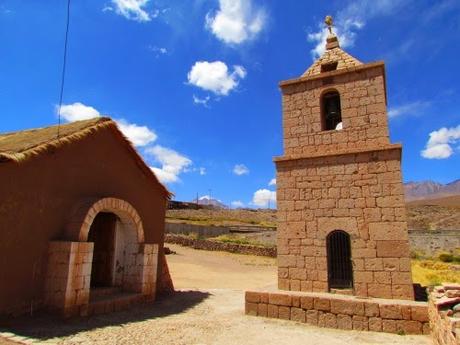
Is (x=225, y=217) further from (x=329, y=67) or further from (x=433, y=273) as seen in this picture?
(x=329, y=67)

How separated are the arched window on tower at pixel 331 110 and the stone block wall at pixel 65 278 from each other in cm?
726

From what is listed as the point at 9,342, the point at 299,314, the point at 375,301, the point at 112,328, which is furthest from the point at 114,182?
the point at 375,301

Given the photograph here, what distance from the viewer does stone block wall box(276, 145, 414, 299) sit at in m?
8.08

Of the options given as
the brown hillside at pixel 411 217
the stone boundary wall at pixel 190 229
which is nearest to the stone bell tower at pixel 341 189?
the stone boundary wall at pixel 190 229

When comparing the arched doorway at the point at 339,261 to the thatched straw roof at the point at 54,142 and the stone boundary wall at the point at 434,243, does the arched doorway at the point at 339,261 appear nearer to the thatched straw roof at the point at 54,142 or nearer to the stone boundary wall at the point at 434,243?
the thatched straw roof at the point at 54,142

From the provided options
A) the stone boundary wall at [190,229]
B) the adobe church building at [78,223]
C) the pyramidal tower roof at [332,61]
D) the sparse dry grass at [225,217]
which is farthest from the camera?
the sparse dry grass at [225,217]

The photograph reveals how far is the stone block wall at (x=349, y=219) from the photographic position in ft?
26.5

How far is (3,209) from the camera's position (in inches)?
277

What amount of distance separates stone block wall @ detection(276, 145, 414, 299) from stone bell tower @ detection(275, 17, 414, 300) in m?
0.02

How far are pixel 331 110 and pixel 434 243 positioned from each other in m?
23.8

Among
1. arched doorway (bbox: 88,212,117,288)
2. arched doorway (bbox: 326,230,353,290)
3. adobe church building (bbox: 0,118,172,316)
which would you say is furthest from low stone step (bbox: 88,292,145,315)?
arched doorway (bbox: 326,230,353,290)

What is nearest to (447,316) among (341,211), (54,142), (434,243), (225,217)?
(341,211)

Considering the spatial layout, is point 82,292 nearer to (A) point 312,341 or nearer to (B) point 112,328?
(B) point 112,328

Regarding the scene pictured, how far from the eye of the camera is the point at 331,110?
9.85 metres
